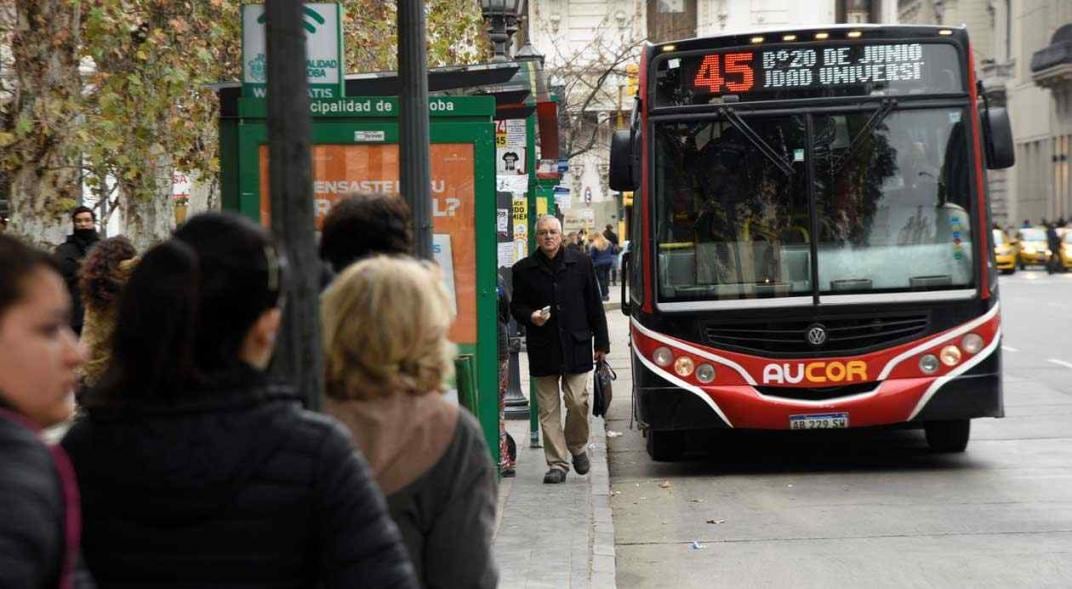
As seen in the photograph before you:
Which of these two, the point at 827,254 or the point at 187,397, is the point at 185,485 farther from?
the point at 827,254

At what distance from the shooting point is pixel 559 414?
455 inches

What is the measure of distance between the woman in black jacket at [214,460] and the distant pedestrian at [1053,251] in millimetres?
57179

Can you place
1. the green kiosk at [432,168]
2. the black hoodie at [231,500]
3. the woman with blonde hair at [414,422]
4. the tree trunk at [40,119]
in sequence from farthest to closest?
the tree trunk at [40,119], the green kiosk at [432,168], the woman with blonde hair at [414,422], the black hoodie at [231,500]

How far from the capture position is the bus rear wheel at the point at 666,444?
12883mm

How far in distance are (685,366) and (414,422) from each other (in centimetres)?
864

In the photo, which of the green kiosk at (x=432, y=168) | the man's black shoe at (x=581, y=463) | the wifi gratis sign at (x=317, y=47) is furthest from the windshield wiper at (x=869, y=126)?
the wifi gratis sign at (x=317, y=47)

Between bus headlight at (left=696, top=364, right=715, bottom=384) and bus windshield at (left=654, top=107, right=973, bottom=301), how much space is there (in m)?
0.50

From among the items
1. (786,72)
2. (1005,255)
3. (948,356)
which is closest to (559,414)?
(948,356)

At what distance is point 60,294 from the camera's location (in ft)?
8.34

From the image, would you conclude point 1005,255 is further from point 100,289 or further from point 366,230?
point 366,230

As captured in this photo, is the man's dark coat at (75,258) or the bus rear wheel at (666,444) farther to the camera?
the man's dark coat at (75,258)

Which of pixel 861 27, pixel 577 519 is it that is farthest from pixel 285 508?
pixel 861 27

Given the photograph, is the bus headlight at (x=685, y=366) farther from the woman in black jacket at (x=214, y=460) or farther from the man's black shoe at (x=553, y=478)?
the woman in black jacket at (x=214, y=460)

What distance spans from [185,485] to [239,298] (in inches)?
11.8
